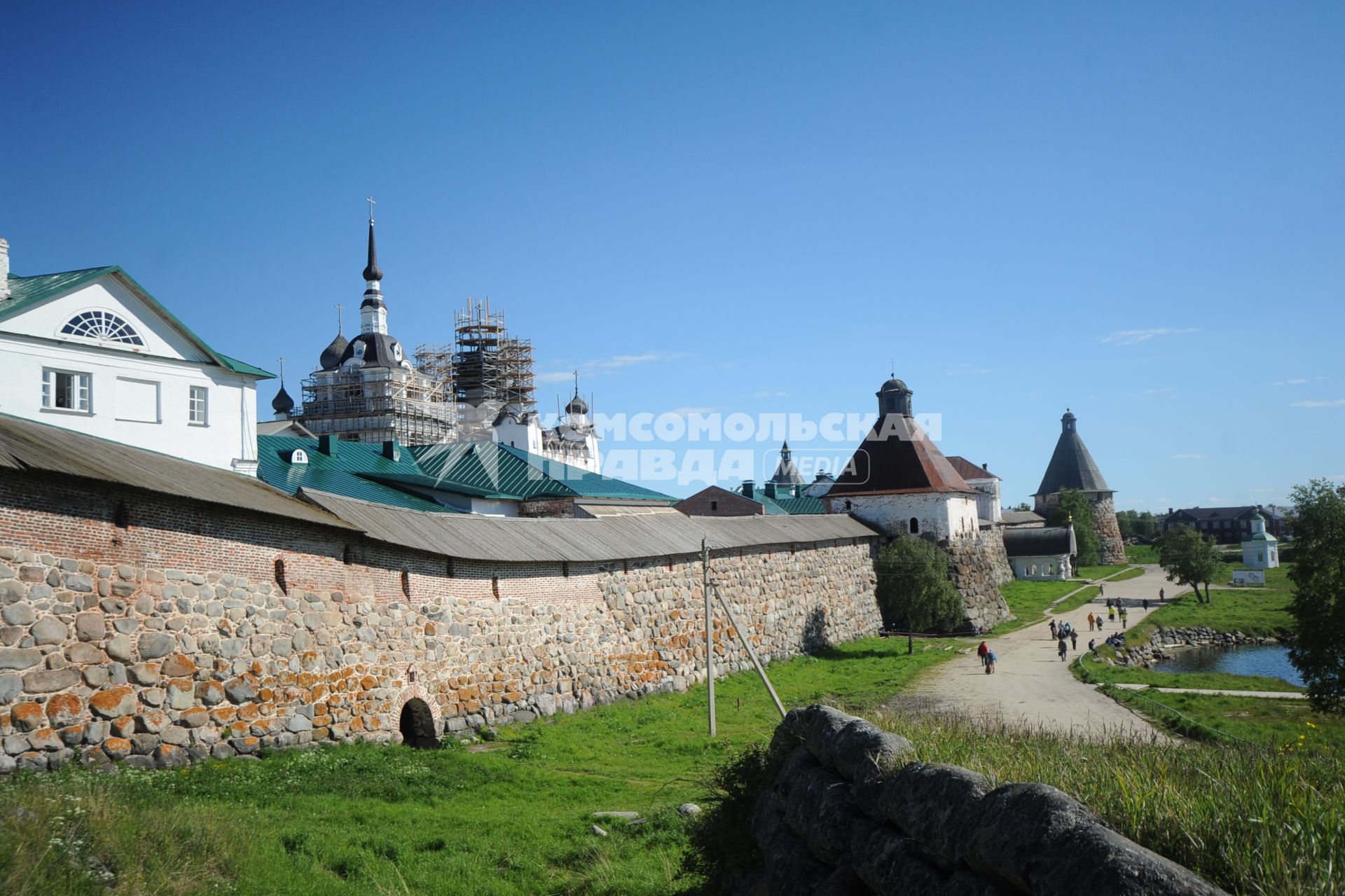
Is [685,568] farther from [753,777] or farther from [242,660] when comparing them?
[753,777]

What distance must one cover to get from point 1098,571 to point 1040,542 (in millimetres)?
9071

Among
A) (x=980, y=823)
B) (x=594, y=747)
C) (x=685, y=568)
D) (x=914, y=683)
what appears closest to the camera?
(x=980, y=823)

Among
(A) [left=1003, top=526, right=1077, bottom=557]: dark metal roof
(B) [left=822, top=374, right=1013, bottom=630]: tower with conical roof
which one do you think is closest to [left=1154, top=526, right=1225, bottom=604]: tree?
(A) [left=1003, top=526, right=1077, bottom=557]: dark metal roof

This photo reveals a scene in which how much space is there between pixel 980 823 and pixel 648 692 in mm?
15385

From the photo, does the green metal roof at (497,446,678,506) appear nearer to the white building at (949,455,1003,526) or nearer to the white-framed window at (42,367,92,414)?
the white-framed window at (42,367,92,414)

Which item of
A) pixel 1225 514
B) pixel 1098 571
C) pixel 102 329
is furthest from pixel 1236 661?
pixel 1225 514

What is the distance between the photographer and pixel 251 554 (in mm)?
11242

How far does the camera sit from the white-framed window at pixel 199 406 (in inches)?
713

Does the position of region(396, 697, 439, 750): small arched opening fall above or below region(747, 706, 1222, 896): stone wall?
below

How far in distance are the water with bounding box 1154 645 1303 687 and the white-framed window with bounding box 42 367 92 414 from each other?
31.7 m

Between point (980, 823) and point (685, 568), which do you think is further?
point (685, 568)

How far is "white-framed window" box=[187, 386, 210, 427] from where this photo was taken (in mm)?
18109

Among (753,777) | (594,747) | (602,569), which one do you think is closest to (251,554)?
(594,747)

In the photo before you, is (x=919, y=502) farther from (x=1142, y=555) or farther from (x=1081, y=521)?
(x=1142, y=555)
